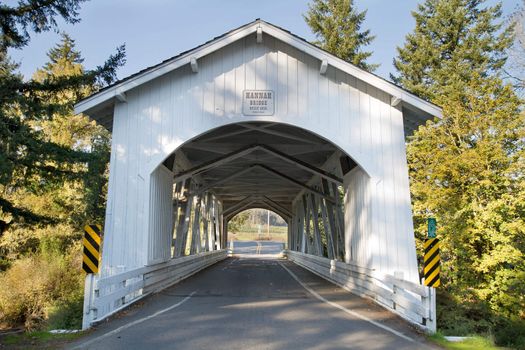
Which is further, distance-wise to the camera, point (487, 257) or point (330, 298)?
point (487, 257)

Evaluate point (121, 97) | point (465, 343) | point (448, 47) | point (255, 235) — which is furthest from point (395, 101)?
point (255, 235)

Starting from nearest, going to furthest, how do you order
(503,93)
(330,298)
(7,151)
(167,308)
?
(167,308) → (330,298) → (7,151) → (503,93)

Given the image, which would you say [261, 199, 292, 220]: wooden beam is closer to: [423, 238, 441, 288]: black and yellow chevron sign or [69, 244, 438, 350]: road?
[69, 244, 438, 350]: road

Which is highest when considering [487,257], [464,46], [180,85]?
[464,46]

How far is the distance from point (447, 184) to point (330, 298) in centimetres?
545

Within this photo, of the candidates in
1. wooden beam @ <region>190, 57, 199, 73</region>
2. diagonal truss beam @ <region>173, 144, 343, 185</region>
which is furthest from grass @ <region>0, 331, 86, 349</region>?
diagonal truss beam @ <region>173, 144, 343, 185</region>

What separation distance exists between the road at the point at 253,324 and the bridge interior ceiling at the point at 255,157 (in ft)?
13.8

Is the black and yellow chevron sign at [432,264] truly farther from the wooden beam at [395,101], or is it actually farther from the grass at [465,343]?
the wooden beam at [395,101]

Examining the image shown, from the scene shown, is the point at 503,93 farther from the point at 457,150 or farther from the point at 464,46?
the point at 464,46

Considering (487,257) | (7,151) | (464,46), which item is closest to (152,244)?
(7,151)

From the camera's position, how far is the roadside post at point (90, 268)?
20.3 feet

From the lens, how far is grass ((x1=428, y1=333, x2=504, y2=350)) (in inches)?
211

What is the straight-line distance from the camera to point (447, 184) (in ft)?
41.8

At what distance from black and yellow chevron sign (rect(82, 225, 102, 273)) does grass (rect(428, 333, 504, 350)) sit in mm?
4547
